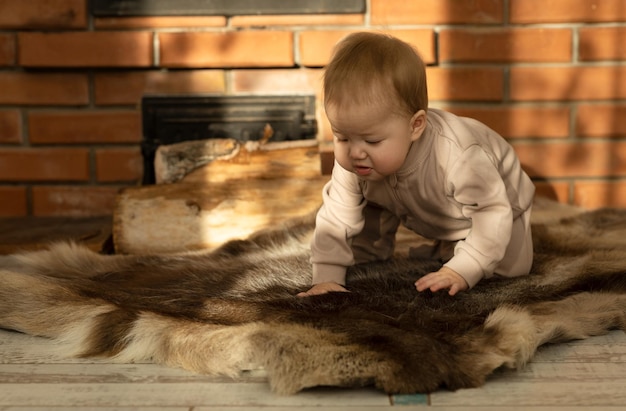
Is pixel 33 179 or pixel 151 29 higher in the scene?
pixel 151 29

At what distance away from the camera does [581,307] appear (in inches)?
61.6

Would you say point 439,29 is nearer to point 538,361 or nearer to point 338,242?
point 338,242

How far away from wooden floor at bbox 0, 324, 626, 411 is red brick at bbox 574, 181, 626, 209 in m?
1.32

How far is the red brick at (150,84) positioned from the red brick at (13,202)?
0.40 meters

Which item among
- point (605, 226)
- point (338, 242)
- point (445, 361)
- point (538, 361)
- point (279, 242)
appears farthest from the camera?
point (605, 226)

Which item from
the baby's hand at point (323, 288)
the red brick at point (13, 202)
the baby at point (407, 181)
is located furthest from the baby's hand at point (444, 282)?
the red brick at point (13, 202)

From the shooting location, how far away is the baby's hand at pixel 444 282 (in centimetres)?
158

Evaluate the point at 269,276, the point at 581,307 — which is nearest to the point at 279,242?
A: the point at 269,276

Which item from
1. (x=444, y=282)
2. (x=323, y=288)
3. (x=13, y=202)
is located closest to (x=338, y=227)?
(x=323, y=288)

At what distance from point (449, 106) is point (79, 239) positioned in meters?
1.20

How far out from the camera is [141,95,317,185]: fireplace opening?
8.50 ft

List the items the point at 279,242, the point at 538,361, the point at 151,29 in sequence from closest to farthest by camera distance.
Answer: the point at 538,361
the point at 279,242
the point at 151,29

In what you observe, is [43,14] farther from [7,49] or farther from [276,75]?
[276,75]

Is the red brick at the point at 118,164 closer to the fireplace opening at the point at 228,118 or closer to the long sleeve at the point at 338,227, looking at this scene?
the fireplace opening at the point at 228,118
